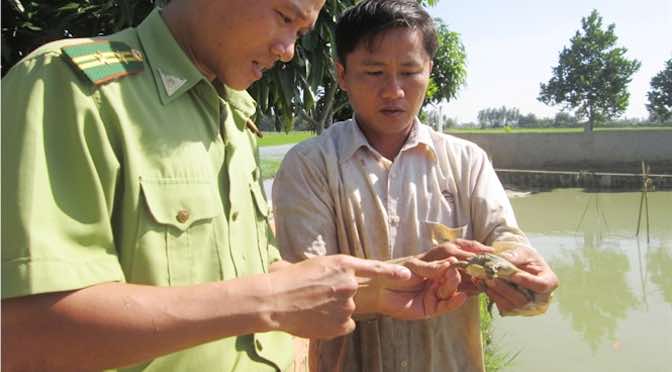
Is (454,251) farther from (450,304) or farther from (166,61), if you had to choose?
(166,61)

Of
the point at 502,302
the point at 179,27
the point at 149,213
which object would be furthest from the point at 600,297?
the point at 149,213

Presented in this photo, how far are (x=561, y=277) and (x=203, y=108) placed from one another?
36.5 feet

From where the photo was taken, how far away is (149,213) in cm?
101

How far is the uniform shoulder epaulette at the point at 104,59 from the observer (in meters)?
0.99

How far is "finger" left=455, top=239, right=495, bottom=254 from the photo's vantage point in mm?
1710

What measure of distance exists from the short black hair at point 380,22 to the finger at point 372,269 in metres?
0.82

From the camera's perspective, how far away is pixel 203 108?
1.28 meters

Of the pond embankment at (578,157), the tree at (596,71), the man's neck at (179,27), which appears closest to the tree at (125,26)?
the man's neck at (179,27)

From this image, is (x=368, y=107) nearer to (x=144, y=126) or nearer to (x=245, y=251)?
(x=245, y=251)

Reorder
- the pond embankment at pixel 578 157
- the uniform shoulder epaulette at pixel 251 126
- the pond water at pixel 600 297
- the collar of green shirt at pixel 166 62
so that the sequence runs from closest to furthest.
→ the collar of green shirt at pixel 166 62 → the uniform shoulder epaulette at pixel 251 126 → the pond water at pixel 600 297 → the pond embankment at pixel 578 157

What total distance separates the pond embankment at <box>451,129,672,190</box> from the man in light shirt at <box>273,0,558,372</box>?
2166cm

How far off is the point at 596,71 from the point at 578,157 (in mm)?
11950

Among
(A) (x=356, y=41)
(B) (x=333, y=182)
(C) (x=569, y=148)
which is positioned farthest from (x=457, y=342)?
(C) (x=569, y=148)

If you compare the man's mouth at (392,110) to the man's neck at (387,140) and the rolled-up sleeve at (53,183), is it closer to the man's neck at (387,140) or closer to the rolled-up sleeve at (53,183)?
the man's neck at (387,140)
